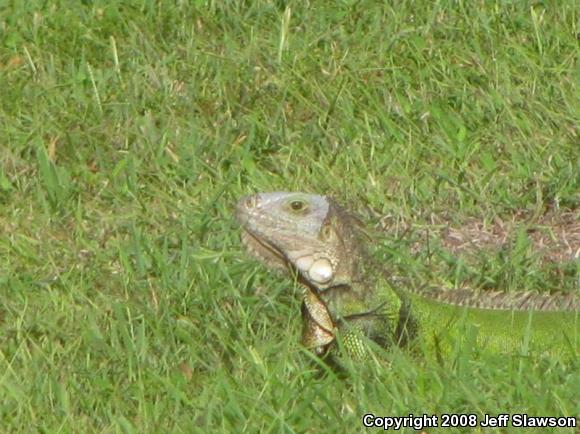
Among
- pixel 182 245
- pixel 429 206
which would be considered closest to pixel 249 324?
pixel 182 245

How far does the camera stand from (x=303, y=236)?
565 cm

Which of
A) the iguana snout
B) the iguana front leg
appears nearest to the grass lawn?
the iguana front leg

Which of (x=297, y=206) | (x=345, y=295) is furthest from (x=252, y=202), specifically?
(x=345, y=295)

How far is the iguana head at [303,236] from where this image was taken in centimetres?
565

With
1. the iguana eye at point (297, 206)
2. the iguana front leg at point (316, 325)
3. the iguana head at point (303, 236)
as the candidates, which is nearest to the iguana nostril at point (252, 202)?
the iguana head at point (303, 236)

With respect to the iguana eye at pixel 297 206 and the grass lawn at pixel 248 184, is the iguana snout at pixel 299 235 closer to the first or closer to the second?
the iguana eye at pixel 297 206

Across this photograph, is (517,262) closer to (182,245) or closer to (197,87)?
(182,245)

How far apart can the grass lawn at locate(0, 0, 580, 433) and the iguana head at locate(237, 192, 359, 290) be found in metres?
0.24

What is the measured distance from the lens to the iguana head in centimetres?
565

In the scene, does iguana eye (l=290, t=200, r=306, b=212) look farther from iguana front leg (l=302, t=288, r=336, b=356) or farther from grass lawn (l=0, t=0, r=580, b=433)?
grass lawn (l=0, t=0, r=580, b=433)

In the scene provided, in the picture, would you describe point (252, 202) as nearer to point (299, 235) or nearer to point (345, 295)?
point (299, 235)

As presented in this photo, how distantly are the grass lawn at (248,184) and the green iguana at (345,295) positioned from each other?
0.52ft

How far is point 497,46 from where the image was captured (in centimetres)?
793

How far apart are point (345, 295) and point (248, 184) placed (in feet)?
5.25
